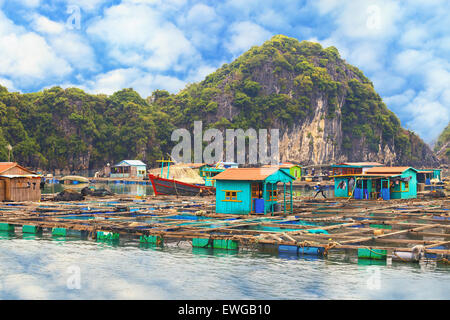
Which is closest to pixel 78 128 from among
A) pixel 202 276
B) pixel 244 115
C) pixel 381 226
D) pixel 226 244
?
pixel 244 115

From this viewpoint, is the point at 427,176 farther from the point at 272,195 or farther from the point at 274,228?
the point at 274,228

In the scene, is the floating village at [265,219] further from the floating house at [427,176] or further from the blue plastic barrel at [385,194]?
the floating house at [427,176]

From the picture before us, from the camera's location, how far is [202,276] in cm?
1543

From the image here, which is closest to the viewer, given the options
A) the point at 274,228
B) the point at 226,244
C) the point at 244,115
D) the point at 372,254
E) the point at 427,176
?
the point at 372,254

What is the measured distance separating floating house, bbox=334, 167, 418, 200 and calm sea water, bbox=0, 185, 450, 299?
25.0 metres

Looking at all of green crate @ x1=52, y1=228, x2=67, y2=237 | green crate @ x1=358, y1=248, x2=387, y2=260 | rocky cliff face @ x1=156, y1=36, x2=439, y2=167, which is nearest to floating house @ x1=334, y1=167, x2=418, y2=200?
green crate @ x1=358, y1=248, x2=387, y2=260

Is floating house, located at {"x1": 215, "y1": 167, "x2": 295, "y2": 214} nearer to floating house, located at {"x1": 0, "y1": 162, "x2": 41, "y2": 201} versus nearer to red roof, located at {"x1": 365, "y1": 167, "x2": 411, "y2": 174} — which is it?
red roof, located at {"x1": 365, "y1": 167, "x2": 411, "y2": 174}

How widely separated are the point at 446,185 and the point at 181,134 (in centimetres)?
8238

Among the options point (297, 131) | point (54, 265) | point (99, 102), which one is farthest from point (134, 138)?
point (54, 265)

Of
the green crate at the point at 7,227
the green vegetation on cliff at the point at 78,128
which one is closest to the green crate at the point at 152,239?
the green crate at the point at 7,227

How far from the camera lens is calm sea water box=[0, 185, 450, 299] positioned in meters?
13.7

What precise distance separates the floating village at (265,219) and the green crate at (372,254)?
0.11 feet

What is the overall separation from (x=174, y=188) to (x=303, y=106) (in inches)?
3568
